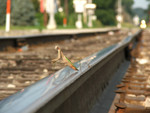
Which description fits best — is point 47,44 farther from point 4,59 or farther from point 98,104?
point 98,104

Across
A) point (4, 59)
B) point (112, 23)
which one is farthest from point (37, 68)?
point (112, 23)

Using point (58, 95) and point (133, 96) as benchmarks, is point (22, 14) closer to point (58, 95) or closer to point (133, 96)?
point (133, 96)

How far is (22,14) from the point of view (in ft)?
148

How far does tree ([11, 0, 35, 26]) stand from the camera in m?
45.0

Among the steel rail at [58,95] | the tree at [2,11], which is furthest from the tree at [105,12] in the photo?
the steel rail at [58,95]

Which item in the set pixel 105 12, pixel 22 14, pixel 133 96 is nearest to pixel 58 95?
pixel 133 96

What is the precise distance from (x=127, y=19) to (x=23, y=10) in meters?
143

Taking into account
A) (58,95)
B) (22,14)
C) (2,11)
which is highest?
(2,11)

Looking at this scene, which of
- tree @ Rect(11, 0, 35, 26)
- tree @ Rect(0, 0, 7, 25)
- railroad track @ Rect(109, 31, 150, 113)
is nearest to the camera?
railroad track @ Rect(109, 31, 150, 113)

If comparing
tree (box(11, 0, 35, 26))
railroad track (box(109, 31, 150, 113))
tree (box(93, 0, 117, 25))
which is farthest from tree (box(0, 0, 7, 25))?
tree (box(93, 0, 117, 25))

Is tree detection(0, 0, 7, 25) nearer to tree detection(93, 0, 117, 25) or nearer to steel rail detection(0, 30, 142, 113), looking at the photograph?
steel rail detection(0, 30, 142, 113)

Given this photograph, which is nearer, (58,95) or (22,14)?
(58,95)

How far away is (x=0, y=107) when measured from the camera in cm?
217

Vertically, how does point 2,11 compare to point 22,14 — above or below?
above
